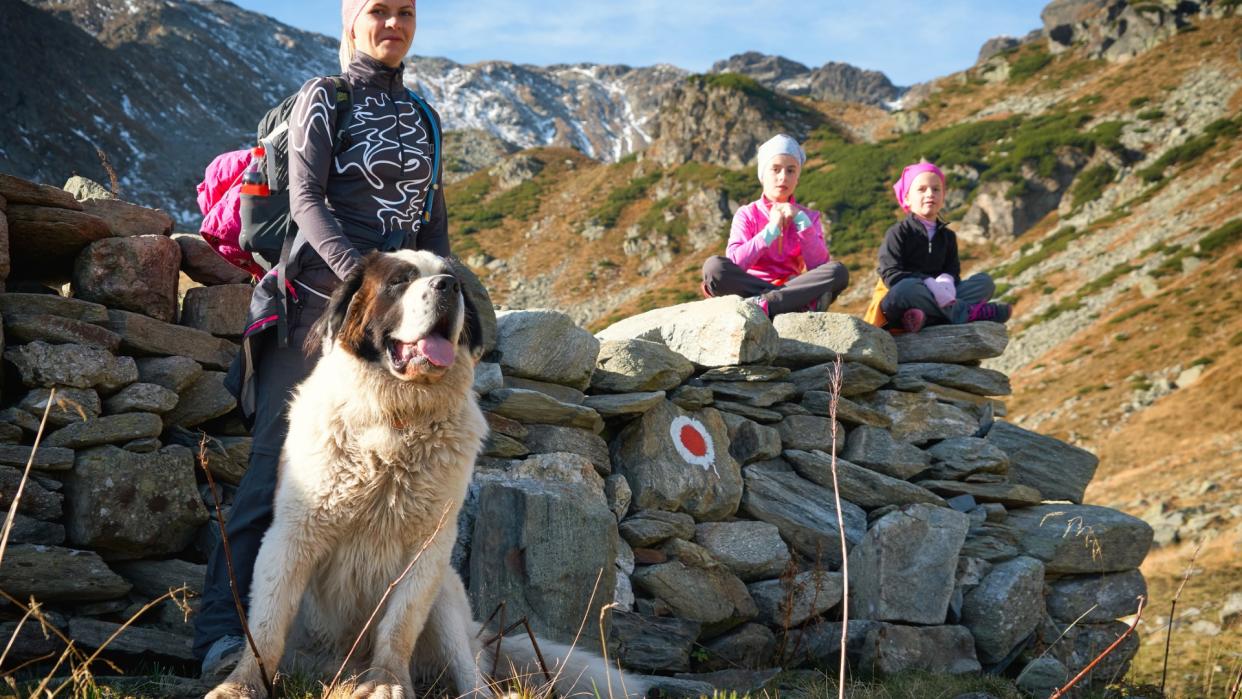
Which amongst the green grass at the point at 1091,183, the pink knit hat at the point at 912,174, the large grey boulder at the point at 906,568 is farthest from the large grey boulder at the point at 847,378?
the green grass at the point at 1091,183

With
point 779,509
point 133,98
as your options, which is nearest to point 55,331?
point 779,509

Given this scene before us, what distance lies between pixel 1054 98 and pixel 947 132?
8.92m

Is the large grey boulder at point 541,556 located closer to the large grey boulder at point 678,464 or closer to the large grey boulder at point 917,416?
the large grey boulder at point 678,464

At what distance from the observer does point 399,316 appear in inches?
116

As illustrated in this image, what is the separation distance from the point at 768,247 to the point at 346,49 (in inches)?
174

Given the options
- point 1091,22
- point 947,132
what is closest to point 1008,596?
point 947,132

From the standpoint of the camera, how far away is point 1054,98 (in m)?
60.0

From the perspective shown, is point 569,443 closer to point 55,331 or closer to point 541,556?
point 541,556

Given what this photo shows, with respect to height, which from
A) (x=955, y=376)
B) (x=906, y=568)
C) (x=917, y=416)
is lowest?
(x=906, y=568)

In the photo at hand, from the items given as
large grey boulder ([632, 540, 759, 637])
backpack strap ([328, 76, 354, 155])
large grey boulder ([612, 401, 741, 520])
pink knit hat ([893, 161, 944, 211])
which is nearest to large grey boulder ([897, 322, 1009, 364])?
pink knit hat ([893, 161, 944, 211])

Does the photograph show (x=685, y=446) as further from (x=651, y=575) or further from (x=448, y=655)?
(x=448, y=655)

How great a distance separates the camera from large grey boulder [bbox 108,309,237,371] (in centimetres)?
463

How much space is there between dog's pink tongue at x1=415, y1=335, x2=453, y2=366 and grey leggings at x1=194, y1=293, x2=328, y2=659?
711 millimetres

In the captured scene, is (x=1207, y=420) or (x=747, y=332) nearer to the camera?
(x=747, y=332)
